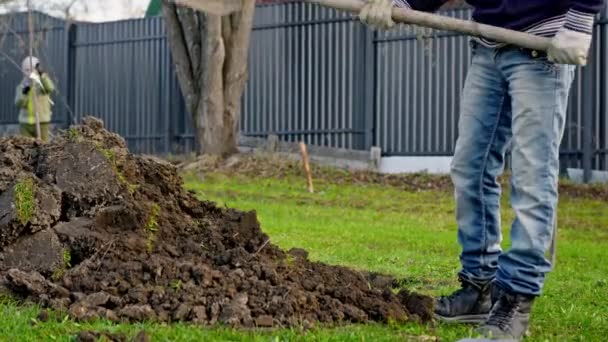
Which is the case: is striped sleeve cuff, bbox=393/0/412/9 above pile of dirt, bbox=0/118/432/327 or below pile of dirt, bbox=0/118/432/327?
above

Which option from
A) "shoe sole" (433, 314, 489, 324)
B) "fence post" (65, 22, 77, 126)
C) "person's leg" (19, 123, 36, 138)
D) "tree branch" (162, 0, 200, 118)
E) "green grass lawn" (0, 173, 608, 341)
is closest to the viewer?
"green grass lawn" (0, 173, 608, 341)

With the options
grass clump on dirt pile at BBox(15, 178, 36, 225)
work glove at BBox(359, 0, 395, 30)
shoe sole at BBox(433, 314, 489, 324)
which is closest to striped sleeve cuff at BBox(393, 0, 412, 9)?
work glove at BBox(359, 0, 395, 30)

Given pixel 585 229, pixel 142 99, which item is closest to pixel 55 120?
pixel 142 99

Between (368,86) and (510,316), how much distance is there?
1434 cm

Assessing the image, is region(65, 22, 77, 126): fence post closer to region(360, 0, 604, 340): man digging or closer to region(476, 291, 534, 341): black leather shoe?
region(360, 0, 604, 340): man digging

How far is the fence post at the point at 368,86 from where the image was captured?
19172 millimetres

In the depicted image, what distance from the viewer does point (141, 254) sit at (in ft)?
18.5

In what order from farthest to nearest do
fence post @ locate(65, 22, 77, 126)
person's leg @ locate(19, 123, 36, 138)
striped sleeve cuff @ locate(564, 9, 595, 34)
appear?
fence post @ locate(65, 22, 77, 126), person's leg @ locate(19, 123, 36, 138), striped sleeve cuff @ locate(564, 9, 595, 34)

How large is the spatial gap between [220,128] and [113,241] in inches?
504

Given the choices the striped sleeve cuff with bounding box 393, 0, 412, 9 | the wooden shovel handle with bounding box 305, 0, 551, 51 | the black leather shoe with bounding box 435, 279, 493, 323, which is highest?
the striped sleeve cuff with bounding box 393, 0, 412, 9

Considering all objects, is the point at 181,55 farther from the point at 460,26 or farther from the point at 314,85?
the point at 460,26

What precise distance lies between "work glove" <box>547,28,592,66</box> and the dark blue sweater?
55 millimetres

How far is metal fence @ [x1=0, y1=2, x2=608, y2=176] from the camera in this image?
59.6 feet

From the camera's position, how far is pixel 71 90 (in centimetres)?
2427
